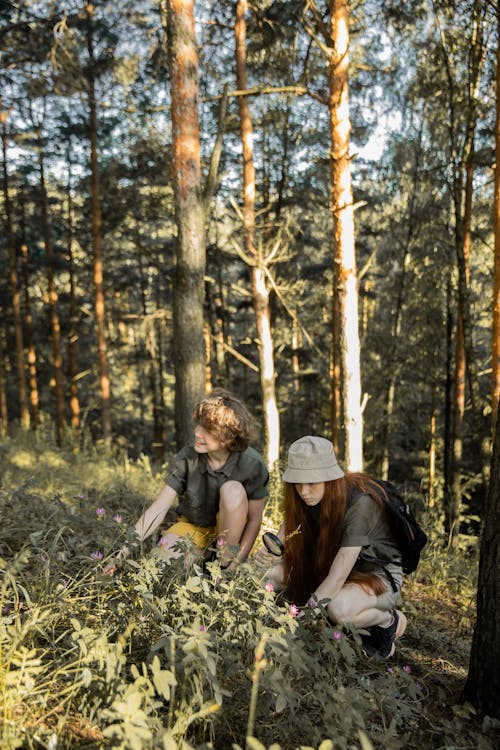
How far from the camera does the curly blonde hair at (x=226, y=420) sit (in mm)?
3188

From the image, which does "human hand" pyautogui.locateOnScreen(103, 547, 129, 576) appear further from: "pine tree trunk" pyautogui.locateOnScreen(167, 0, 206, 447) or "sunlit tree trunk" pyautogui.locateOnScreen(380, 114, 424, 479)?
"sunlit tree trunk" pyautogui.locateOnScreen(380, 114, 424, 479)

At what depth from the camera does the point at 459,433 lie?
418 inches

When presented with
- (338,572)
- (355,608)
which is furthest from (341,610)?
(338,572)

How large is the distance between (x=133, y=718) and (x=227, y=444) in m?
1.97

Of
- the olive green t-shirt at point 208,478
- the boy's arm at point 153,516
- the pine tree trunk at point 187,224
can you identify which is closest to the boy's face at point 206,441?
the olive green t-shirt at point 208,478

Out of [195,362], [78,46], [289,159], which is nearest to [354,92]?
[289,159]

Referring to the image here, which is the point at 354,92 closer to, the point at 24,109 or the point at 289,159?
the point at 289,159

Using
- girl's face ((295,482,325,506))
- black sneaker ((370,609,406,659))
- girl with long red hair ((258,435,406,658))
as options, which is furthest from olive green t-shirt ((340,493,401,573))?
black sneaker ((370,609,406,659))

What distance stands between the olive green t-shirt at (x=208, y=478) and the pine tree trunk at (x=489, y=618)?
1452 mm

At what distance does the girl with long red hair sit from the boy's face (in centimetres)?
61

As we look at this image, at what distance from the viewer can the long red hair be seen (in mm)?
2637

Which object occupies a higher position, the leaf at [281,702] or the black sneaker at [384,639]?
the leaf at [281,702]

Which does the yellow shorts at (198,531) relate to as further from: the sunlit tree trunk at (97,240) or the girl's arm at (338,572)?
the sunlit tree trunk at (97,240)

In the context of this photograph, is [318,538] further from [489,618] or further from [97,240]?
[97,240]
